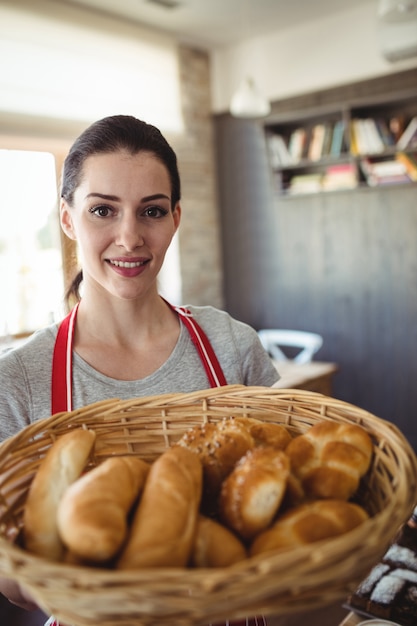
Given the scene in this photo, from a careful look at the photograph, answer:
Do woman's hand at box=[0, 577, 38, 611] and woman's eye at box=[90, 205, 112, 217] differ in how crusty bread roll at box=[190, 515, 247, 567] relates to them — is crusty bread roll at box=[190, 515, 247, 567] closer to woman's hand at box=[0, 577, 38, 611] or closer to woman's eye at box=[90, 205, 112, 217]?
woman's hand at box=[0, 577, 38, 611]

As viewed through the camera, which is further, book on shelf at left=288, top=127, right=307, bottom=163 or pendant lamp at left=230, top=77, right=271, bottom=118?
book on shelf at left=288, top=127, right=307, bottom=163

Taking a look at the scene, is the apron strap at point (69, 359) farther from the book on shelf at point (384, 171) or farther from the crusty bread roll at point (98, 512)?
the book on shelf at point (384, 171)

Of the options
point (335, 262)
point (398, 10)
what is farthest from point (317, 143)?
point (398, 10)

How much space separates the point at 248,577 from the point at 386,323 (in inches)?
166

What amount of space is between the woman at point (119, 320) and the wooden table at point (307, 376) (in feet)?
5.90

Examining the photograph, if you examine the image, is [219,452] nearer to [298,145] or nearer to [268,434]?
[268,434]

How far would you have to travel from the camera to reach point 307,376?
328cm

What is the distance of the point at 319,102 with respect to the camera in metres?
4.68

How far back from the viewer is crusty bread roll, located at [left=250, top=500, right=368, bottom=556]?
63cm

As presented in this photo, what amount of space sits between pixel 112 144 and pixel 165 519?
31.1 inches

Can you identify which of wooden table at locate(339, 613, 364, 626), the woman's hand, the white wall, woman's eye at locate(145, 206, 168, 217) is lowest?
wooden table at locate(339, 613, 364, 626)

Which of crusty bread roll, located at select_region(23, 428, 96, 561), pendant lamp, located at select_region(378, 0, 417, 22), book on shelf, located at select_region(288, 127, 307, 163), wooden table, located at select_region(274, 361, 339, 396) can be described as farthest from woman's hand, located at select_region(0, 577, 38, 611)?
book on shelf, located at select_region(288, 127, 307, 163)

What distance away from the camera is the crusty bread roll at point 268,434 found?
2.77 feet

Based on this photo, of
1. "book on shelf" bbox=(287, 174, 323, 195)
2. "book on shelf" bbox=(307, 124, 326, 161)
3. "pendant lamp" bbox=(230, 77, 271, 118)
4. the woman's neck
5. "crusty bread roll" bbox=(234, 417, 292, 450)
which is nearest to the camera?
"crusty bread roll" bbox=(234, 417, 292, 450)
